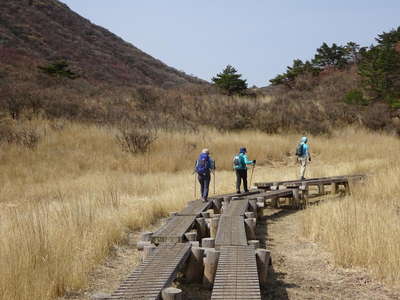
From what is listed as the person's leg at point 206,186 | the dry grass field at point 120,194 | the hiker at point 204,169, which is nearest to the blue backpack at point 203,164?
the hiker at point 204,169

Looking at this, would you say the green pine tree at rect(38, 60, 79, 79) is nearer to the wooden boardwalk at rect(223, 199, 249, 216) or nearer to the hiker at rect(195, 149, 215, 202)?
the hiker at rect(195, 149, 215, 202)

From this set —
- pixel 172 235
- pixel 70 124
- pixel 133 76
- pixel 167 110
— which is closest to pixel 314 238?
pixel 172 235

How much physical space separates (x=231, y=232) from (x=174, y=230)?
0.87 metres

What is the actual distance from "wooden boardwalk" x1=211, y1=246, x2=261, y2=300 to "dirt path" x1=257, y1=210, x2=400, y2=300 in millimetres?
530

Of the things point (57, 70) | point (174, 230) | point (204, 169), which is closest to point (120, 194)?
point (204, 169)

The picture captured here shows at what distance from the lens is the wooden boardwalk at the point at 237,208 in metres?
7.73

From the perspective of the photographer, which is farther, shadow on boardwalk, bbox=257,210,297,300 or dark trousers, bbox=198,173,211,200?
dark trousers, bbox=198,173,211,200

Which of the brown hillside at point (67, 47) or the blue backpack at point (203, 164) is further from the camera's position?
the brown hillside at point (67, 47)

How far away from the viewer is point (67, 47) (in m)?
42.2

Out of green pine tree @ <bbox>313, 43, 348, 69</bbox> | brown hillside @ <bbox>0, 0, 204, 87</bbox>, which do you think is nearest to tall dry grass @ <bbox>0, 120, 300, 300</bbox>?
brown hillside @ <bbox>0, 0, 204, 87</bbox>

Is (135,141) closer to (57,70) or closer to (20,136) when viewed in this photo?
(20,136)

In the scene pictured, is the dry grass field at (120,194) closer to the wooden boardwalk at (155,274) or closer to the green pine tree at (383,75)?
the wooden boardwalk at (155,274)

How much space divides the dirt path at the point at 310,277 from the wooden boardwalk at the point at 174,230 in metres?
1.39

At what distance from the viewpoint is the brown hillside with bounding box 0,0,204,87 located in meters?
35.6
